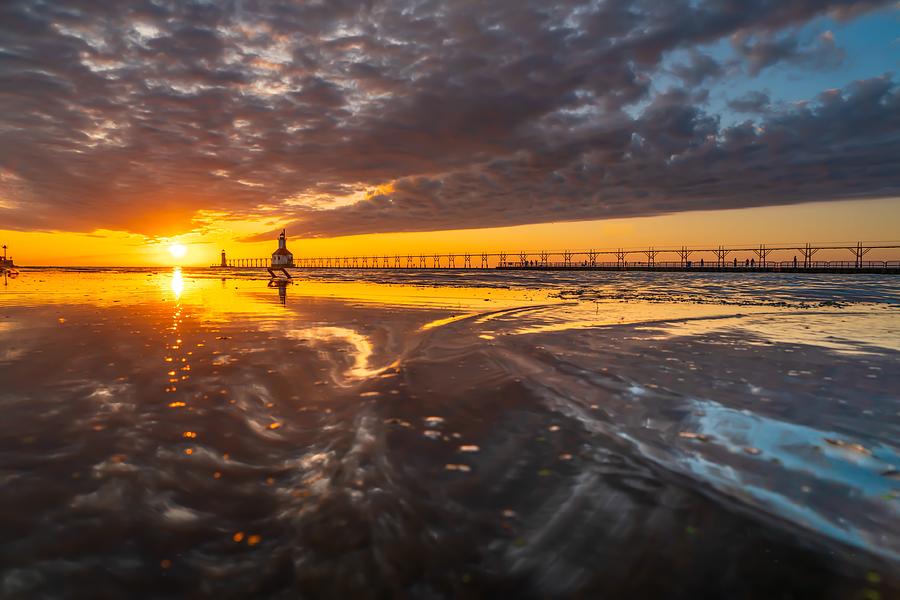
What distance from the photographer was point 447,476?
4195 millimetres

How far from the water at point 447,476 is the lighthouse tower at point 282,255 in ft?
605

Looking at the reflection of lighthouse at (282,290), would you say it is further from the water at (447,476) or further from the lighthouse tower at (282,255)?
the lighthouse tower at (282,255)

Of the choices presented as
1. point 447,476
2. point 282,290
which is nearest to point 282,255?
point 282,290

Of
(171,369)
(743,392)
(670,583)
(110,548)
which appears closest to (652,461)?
(670,583)

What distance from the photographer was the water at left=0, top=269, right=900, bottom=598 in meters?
2.89

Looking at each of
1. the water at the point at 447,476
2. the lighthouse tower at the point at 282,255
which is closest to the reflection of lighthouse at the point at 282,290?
the water at the point at 447,476

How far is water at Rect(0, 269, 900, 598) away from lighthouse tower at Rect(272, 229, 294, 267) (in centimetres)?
18439

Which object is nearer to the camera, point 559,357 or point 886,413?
point 886,413

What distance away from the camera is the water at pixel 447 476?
2895 millimetres

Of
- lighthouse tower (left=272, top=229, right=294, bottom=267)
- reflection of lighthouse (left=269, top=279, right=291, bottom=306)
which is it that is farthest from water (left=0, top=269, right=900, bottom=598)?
lighthouse tower (left=272, top=229, right=294, bottom=267)

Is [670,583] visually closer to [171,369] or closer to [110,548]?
[110,548]

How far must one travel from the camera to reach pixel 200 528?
3316mm

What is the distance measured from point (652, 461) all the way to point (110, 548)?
4678 millimetres

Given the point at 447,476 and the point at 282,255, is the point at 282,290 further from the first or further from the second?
the point at 282,255
